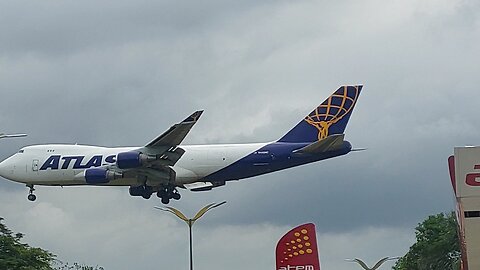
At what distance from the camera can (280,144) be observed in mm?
69688

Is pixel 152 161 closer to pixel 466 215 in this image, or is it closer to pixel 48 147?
pixel 48 147

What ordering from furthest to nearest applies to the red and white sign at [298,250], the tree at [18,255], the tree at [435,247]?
1. the tree at [435,247]
2. the tree at [18,255]
3. the red and white sign at [298,250]

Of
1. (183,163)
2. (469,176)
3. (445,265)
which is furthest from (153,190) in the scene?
(469,176)

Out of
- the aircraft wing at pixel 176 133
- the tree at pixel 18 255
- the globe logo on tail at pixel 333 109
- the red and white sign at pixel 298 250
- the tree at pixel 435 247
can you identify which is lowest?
the red and white sign at pixel 298 250

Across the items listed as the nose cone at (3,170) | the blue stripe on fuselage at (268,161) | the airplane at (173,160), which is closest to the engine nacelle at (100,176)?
the airplane at (173,160)

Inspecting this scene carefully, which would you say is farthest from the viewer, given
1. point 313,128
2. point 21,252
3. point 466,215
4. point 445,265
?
point 445,265

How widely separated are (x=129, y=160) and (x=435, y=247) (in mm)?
33482

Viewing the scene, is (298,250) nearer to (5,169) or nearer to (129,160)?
(129,160)

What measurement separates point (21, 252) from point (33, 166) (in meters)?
15.3

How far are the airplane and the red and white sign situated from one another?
4618 cm

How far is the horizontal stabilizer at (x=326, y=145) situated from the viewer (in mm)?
64125

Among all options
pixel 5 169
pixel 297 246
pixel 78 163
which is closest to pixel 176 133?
pixel 78 163

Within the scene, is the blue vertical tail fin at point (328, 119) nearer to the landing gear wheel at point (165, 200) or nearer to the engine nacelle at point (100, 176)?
the landing gear wheel at point (165, 200)

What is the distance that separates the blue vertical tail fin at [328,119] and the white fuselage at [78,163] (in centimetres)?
386
